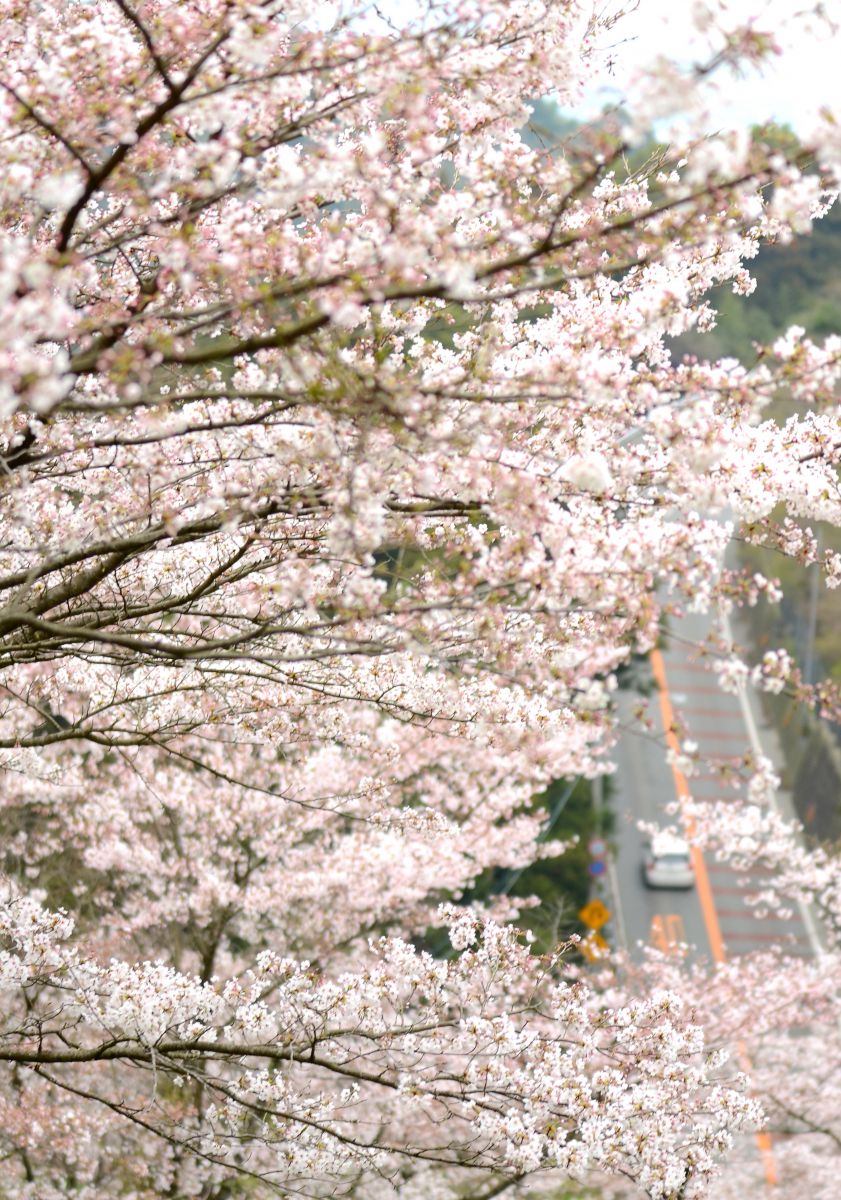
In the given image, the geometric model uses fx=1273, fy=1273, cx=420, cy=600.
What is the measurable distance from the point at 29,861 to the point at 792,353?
29.4ft

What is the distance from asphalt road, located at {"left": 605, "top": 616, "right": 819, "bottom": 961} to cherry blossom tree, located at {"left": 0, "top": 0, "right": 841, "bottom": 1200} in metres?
16.0

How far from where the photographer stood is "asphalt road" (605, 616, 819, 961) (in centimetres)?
2472

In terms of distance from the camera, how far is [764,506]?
13.3 feet

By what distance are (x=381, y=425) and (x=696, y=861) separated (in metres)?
25.7

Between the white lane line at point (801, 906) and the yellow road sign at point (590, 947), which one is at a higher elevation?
the white lane line at point (801, 906)

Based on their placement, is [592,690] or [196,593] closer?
[592,690]

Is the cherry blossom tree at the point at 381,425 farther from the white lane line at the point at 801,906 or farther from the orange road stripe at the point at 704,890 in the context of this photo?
the orange road stripe at the point at 704,890

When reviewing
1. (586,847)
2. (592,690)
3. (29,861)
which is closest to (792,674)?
(592,690)

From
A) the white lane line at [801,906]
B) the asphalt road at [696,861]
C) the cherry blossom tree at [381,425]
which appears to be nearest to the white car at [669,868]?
the asphalt road at [696,861]

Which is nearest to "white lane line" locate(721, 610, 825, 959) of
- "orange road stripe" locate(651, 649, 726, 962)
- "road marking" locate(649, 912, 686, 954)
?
"orange road stripe" locate(651, 649, 726, 962)

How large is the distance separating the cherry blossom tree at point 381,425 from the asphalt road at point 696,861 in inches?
631

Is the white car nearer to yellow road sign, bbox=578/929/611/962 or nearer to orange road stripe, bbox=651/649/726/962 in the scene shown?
orange road stripe, bbox=651/649/726/962

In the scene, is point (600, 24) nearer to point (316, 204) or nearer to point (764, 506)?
point (316, 204)

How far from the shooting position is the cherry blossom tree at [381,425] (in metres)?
3.22
